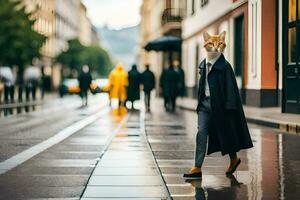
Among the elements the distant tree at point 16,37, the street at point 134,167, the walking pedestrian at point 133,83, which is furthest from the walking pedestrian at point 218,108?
the distant tree at point 16,37

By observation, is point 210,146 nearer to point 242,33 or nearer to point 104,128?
point 104,128

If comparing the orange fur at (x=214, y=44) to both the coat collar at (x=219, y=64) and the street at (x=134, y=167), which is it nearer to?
the coat collar at (x=219, y=64)

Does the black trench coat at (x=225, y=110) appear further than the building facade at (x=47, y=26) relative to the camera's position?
No

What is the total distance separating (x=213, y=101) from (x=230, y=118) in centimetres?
29

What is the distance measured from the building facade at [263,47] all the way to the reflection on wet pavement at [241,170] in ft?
19.8

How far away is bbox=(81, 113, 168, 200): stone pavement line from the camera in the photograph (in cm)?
636

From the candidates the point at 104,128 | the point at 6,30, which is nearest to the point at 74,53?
the point at 6,30

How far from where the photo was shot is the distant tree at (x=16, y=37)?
42031mm

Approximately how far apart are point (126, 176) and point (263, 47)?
620 inches

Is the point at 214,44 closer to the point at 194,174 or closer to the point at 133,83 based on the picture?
the point at 194,174

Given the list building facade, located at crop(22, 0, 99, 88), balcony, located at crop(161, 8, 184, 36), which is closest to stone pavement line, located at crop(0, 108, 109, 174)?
balcony, located at crop(161, 8, 184, 36)

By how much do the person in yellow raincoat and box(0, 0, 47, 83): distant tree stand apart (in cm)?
1399

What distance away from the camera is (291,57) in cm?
1914

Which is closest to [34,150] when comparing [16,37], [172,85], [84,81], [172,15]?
[172,85]
